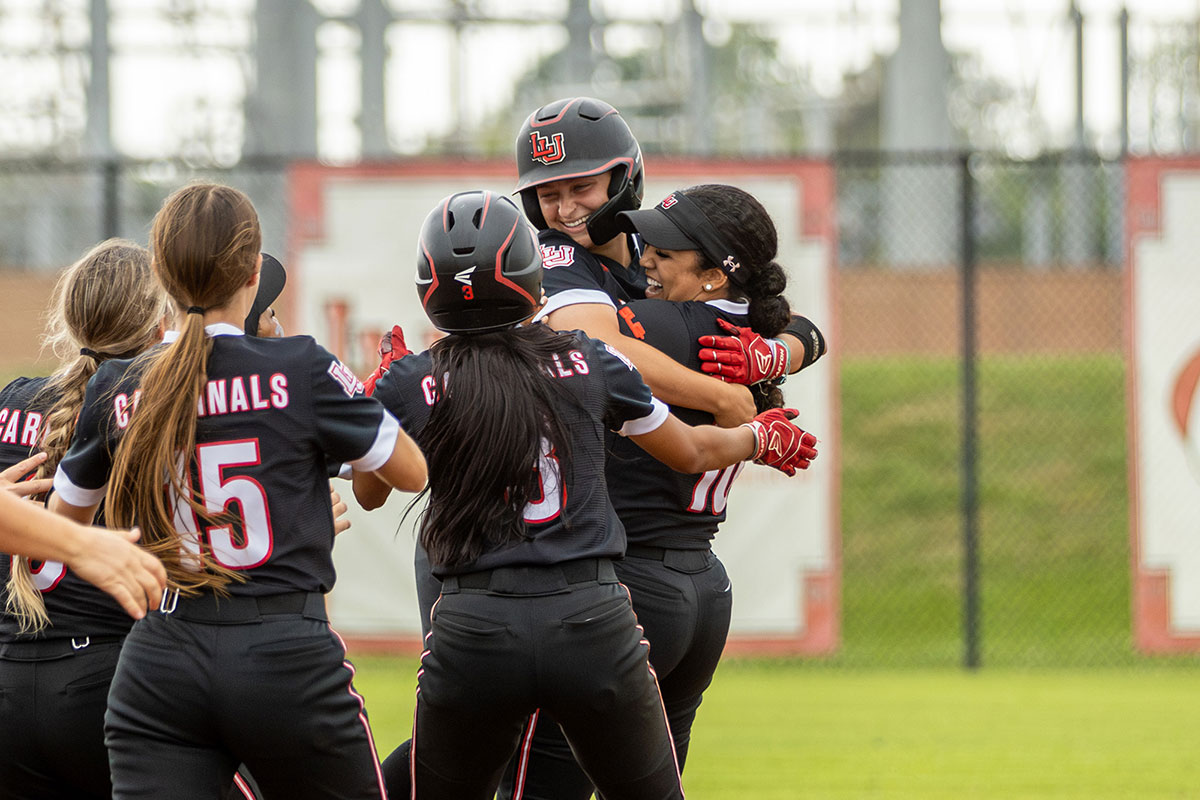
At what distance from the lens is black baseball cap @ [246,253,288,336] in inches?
149

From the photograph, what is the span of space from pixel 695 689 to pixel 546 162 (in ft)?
5.25

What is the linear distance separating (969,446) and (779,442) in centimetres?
654

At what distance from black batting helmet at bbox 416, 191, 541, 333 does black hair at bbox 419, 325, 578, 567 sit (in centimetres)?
11

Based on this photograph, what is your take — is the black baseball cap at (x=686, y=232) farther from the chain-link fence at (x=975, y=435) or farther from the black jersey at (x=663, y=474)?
the chain-link fence at (x=975, y=435)

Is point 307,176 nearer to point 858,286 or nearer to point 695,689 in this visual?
point 695,689

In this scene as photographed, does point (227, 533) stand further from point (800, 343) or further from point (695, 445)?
point (800, 343)

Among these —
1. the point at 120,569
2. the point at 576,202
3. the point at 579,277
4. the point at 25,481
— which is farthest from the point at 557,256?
the point at 120,569

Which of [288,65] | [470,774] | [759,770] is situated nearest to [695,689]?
[470,774]

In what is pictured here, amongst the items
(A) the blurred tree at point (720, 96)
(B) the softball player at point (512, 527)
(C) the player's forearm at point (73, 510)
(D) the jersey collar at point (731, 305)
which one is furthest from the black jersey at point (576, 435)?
(A) the blurred tree at point (720, 96)

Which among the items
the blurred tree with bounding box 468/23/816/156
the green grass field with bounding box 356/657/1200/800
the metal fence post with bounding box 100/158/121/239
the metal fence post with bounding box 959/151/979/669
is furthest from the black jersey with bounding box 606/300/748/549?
the blurred tree with bounding box 468/23/816/156

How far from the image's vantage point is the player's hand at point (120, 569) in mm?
2623

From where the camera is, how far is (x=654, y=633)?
3.69m

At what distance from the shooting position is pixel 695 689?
3959mm

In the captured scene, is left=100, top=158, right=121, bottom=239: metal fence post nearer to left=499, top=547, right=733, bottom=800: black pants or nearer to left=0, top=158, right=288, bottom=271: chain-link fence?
left=0, top=158, right=288, bottom=271: chain-link fence
